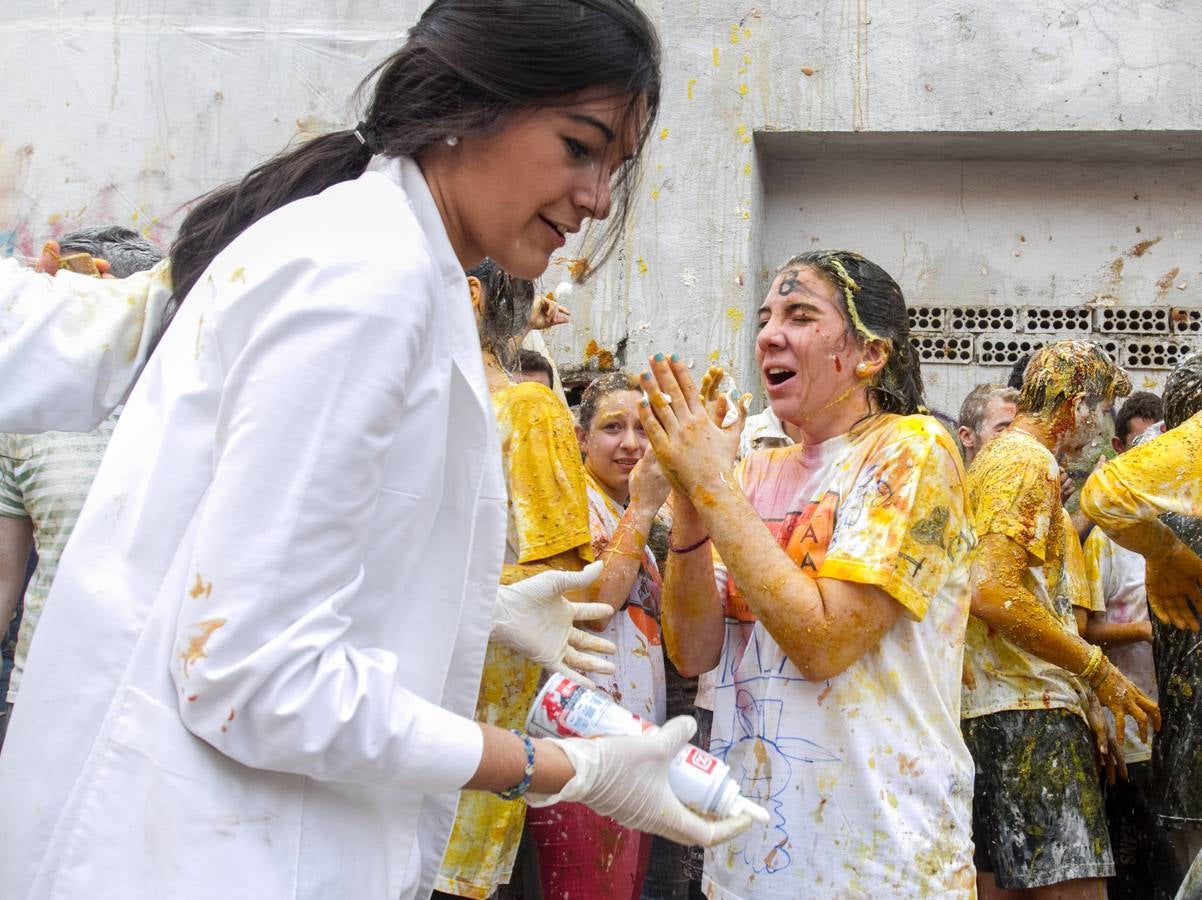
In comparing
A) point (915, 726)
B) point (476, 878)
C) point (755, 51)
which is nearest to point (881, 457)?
point (915, 726)

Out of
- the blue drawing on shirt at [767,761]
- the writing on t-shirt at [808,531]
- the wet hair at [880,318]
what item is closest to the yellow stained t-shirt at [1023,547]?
the wet hair at [880,318]

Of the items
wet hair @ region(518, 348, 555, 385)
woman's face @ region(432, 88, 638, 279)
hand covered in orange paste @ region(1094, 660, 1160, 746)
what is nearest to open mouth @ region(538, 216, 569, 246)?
woman's face @ region(432, 88, 638, 279)

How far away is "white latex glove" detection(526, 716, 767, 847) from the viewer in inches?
61.6

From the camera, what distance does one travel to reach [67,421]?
5.79ft

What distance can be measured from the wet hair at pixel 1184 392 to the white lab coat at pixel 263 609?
2779mm

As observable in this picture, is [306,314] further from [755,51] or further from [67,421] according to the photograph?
[755,51]

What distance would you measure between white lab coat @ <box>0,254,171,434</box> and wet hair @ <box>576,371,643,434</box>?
7.82ft

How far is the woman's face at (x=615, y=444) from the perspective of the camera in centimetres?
395

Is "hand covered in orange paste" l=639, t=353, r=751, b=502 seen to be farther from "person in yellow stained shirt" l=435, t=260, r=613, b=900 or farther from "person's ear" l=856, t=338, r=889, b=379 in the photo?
"person in yellow stained shirt" l=435, t=260, r=613, b=900

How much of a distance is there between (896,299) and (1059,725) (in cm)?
163

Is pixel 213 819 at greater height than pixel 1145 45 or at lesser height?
lesser

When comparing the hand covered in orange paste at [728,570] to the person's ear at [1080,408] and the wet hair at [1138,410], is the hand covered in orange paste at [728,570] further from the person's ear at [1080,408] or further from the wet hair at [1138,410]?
the wet hair at [1138,410]

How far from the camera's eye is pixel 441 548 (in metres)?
1.50

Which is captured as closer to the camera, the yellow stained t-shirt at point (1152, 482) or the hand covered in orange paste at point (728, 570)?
the hand covered in orange paste at point (728, 570)
